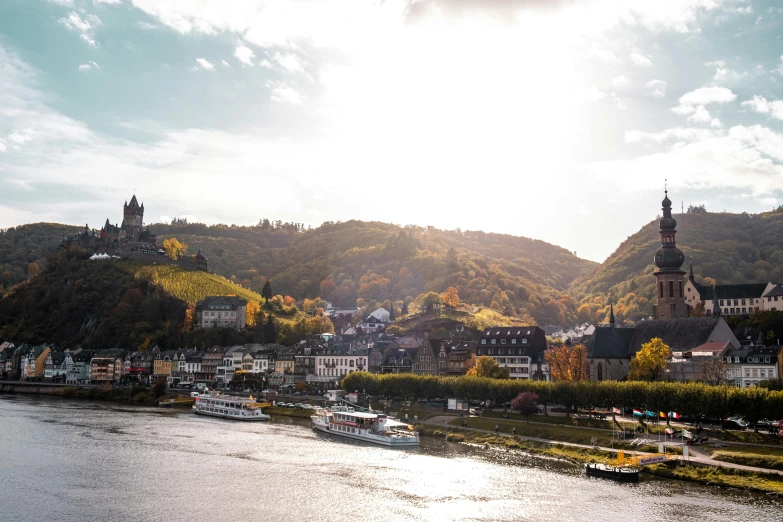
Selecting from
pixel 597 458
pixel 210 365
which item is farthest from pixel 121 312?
pixel 597 458

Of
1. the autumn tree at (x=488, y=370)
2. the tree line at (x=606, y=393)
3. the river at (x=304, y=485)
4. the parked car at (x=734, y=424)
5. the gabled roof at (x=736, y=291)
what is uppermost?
the gabled roof at (x=736, y=291)

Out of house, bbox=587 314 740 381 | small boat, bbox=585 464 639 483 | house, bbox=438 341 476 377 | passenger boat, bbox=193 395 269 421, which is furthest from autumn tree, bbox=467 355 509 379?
small boat, bbox=585 464 639 483

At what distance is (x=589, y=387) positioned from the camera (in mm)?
82938

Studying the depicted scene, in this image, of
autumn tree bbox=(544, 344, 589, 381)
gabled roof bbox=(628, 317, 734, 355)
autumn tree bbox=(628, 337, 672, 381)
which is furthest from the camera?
autumn tree bbox=(544, 344, 589, 381)

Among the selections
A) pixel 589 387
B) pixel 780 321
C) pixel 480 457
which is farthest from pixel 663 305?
pixel 480 457

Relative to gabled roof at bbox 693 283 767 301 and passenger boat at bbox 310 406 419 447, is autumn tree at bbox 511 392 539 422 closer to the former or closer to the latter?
passenger boat at bbox 310 406 419 447

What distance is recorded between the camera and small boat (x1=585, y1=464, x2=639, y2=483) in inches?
2299

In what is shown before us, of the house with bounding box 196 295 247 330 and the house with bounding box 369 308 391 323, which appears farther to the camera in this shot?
the house with bounding box 369 308 391 323

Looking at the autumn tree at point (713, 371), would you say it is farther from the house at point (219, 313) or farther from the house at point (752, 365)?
the house at point (219, 313)

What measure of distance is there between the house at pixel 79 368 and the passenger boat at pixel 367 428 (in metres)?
86.5

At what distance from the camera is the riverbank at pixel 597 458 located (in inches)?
2152

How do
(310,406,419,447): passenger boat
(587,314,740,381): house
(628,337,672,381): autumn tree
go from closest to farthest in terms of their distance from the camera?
(310,406,419,447): passenger boat → (628,337,672,381): autumn tree → (587,314,740,381): house

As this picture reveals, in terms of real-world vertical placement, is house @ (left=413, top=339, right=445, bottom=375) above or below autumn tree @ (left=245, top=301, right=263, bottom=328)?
below

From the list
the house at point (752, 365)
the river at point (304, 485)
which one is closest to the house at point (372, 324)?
the river at point (304, 485)
